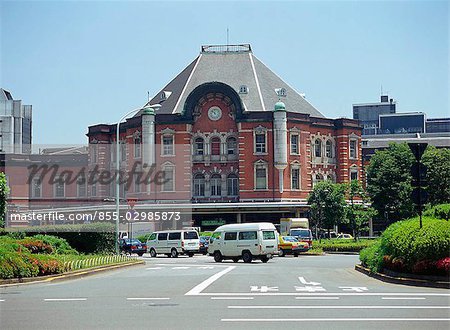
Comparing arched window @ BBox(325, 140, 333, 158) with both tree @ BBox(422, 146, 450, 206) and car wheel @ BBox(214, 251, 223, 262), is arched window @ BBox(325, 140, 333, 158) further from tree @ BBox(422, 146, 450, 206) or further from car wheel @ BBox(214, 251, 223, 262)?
car wheel @ BBox(214, 251, 223, 262)

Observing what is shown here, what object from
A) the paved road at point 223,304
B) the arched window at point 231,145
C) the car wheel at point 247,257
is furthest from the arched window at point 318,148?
the paved road at point 223,304

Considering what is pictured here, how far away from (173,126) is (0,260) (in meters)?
56.1

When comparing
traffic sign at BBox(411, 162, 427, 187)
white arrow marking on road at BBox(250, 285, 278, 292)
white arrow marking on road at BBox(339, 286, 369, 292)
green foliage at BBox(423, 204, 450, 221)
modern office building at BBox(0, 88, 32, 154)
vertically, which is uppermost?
modern office building at BBox(0, 88, 32, 154)

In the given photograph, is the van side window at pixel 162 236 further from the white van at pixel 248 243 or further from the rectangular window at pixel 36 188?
the rectangular window at pixel 36 188

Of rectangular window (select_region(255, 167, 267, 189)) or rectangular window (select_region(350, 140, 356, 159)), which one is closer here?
rectangular window (select_region(255, 167, 267, 189))

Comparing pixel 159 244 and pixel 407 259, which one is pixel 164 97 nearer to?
pixel 159 244

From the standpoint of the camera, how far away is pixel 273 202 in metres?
75.9

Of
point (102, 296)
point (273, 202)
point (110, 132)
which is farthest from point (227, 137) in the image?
point (102, 296)

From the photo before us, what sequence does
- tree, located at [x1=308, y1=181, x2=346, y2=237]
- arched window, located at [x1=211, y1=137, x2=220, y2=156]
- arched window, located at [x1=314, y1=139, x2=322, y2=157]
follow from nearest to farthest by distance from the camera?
1. tree, located at [x1=308, y1=181, x2=346, y2=237]
2. arched window, located at [x1=211, y1=137, x2=220, y2=156]
3. arched window, located at [x1=314, y1=139, x2=322, y2=157]

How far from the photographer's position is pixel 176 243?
48.5 m

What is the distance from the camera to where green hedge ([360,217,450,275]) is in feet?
70.3

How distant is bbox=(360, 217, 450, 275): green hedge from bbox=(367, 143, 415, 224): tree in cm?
4400

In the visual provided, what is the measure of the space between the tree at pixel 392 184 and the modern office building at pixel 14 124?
44.6 m

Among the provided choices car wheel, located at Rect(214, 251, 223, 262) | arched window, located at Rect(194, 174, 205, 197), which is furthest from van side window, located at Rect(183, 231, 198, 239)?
arched window, located at Rect(194, 174, 205, 197)
